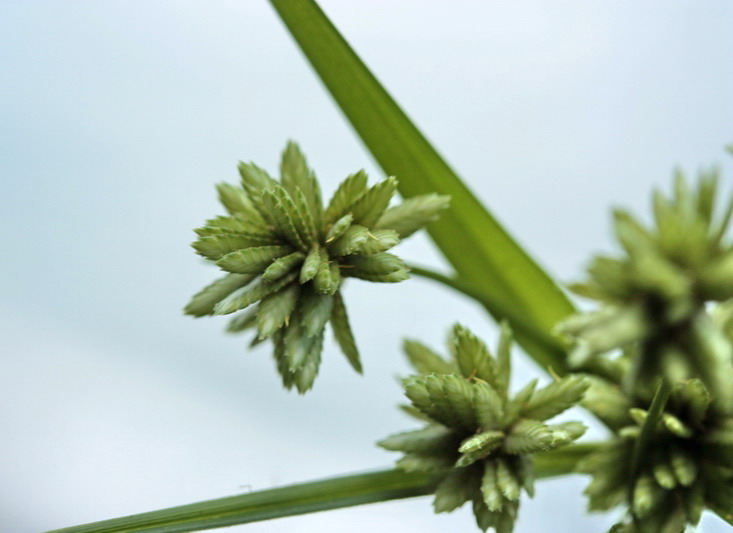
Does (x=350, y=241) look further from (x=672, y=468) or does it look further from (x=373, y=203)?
(x=672, y=468)

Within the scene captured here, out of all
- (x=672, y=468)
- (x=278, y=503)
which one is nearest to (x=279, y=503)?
(x=278, y=503)

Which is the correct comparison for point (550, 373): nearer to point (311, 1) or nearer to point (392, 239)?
point (392, 239)

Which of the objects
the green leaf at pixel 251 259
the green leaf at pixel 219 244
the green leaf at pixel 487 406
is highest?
the green leaf at pixel 219 244

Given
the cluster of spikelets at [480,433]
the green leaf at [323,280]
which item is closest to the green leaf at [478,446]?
the cluster of spikelets at [480,433]

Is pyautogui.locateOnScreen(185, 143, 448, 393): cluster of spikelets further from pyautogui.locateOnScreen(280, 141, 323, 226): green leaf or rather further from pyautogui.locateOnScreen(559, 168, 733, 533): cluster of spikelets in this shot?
pyautogui.locateOnScreen(559, 168, 733, 533): cluster of spikelets

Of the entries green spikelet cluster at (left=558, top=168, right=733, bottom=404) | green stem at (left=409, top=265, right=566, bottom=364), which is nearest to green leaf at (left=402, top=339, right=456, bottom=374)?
green stem at (left=409, top=265, right=566, bottom=364)

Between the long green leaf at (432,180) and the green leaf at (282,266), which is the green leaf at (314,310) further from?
the long green leaf at (432,180)
